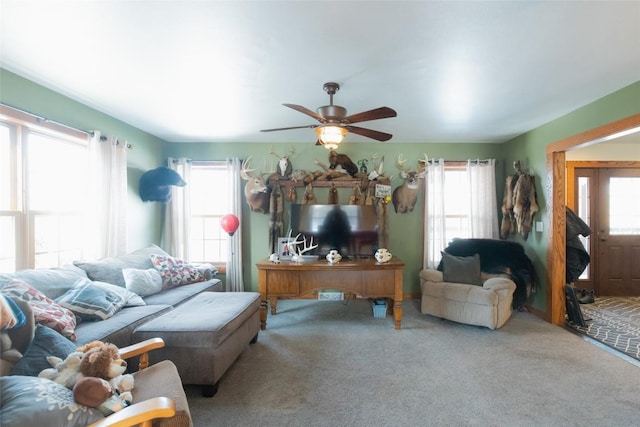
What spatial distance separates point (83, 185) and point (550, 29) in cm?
441

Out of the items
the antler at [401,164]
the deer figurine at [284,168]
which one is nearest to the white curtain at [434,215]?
the antler at [401,164]

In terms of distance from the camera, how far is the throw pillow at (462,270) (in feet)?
12.4

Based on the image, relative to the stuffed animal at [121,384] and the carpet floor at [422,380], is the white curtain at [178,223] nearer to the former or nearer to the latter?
the carpet floor at [422,380]

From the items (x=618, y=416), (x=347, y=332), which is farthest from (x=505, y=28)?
(x=347, y=332)

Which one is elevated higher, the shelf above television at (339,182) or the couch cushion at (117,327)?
the shelf above television at (339,182)

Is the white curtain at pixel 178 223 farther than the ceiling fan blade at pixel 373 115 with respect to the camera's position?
Yes

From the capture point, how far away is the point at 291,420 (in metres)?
1.95

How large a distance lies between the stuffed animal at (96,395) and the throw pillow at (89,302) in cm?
129

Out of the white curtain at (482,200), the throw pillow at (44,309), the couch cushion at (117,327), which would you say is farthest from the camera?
the white curtain at (482,200)

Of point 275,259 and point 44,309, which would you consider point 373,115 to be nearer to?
point 275,259

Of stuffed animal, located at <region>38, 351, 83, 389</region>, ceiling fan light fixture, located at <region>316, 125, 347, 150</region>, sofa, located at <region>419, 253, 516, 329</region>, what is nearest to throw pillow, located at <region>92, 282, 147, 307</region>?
stuffed animal, located at <region>38, 351, 83, 389</region>

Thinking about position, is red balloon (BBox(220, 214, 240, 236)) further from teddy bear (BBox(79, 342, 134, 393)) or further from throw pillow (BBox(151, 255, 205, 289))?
teddy bear (BBox(79, 342, 134, 393))

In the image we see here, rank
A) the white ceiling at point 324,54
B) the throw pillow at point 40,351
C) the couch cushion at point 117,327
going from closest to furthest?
the throw pillow at point 40,351
the white ceiling at point 324,54
the couch cushion at point 117,327

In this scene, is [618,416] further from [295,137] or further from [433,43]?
[295,137]
